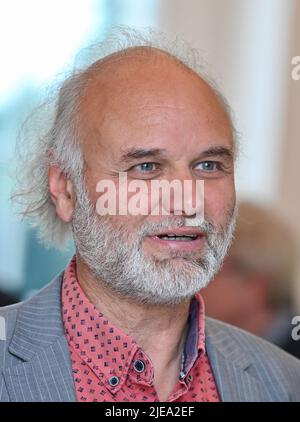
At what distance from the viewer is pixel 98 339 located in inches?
47.3

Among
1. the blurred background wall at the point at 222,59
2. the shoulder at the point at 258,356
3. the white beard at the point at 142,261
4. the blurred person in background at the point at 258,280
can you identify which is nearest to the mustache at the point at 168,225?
the white beard at the point at 142,261

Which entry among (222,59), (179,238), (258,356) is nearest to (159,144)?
(179,238)

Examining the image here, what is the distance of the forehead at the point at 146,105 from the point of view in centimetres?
120

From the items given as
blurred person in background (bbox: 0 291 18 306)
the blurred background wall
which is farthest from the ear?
the blurred background wall

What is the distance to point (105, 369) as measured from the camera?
1175 millimetres

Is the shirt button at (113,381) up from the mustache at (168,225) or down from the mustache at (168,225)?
down

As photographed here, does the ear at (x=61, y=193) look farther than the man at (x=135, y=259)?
Yes

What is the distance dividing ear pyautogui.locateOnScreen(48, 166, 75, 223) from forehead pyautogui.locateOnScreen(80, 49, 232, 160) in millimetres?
81

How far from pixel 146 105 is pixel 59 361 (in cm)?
38

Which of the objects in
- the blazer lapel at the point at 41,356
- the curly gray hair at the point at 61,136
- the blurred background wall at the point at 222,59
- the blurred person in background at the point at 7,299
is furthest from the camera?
the blurred background wall at the point at 222,59

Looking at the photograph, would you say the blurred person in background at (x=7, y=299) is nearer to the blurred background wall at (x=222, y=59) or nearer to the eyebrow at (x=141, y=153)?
the blurred background wall at (x=222, y=59)

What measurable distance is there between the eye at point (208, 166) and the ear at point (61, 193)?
0.67ft

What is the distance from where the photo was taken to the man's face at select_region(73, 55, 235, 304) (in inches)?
46.6
